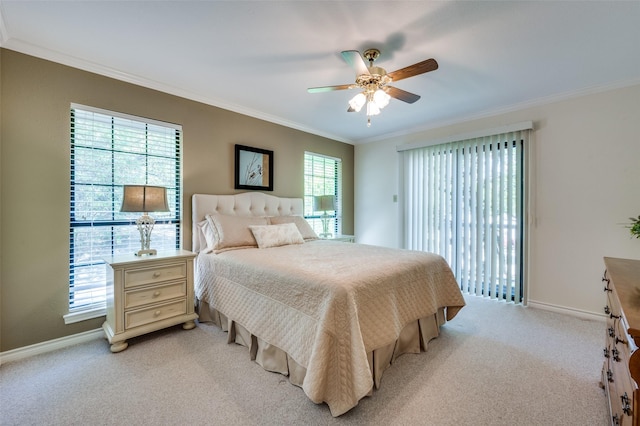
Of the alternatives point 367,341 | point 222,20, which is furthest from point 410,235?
point 222,20

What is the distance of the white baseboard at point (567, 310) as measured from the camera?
281cm

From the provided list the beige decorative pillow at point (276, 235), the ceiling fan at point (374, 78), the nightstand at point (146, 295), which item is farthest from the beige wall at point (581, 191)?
the nightstand at point (146, 295)

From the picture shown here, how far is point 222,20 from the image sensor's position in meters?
1.80

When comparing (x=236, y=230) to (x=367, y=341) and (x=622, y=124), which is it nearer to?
(x=367, y=341)

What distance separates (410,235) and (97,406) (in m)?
4.01

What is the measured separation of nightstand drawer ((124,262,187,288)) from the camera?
7.25 feet

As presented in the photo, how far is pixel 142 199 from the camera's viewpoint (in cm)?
228

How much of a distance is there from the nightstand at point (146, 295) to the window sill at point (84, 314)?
0.38 ft

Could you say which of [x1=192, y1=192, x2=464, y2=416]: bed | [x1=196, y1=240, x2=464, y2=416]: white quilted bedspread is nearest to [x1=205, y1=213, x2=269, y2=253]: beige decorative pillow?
[x1=192, y1=192, x2=464, y2=416]: bed

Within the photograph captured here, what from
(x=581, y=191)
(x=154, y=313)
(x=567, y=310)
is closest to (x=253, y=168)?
(x=154, y=313)

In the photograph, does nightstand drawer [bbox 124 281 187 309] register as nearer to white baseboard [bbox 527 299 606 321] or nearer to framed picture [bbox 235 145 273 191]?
framed picture [bbox 235 145 273 191]

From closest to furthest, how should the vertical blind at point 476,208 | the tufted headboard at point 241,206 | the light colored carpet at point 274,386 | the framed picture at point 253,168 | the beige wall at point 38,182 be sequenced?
the light colored carpet at point 274,386, the beige wall at point 38,182, the tufted headboard at point 241,206, the vertical blind at point 476,208, the framed picture at point 253,168

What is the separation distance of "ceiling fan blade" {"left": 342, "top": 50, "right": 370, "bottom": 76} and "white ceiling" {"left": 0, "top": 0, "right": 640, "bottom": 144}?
24cm

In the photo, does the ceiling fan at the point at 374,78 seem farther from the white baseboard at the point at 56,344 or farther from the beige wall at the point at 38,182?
the white baseboard at the point at 56,344
